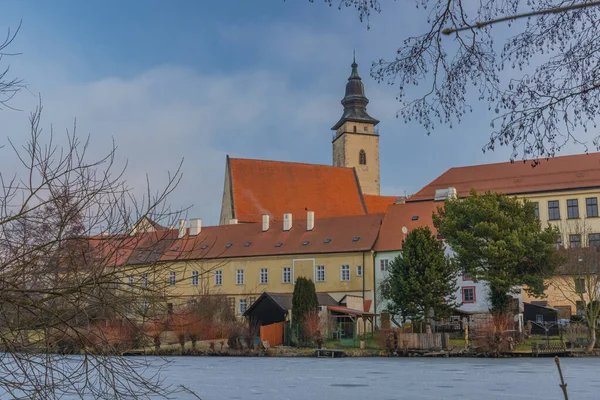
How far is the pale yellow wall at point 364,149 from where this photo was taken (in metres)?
77.8

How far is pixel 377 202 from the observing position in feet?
238

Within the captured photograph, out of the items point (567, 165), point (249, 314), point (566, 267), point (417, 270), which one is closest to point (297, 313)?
point (249, 314)

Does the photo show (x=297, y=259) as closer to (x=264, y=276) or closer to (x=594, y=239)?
(x=264, y=276)

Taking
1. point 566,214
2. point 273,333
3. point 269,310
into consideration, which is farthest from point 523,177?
point 273,333

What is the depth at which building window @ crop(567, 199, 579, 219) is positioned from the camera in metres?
52.0

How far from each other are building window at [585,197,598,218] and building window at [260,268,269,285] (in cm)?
2416

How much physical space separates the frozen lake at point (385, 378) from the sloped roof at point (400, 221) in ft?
52.8

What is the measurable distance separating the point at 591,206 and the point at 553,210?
284 cm

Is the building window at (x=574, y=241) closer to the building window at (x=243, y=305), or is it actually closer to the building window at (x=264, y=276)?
the building window at (x=264, y=276)

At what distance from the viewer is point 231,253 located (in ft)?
178

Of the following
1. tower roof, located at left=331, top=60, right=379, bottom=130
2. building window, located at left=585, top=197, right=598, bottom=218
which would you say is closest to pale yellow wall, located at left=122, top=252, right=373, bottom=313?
building window, located at left=585, top=197, right=598, bottom=218

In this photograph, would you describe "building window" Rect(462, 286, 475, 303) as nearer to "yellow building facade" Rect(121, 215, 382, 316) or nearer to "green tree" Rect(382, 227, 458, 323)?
"green tree" Rect(382, 227, 458, 323)

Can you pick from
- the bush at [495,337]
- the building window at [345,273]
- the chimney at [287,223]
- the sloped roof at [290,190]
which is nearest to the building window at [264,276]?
the chimney at [287,223]

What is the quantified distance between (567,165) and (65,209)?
53.4m
